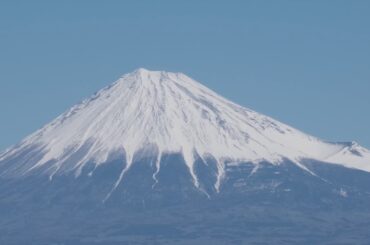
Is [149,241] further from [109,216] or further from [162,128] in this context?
[162,128]

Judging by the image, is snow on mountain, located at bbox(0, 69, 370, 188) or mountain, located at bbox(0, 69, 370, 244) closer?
mountain, located at bbox(0, 69, 370, 244)

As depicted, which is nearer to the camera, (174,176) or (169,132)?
(174,176)

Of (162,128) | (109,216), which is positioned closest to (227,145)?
(162,128)

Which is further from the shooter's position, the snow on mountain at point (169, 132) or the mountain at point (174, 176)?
the snow on mountain at point (169, 132)
